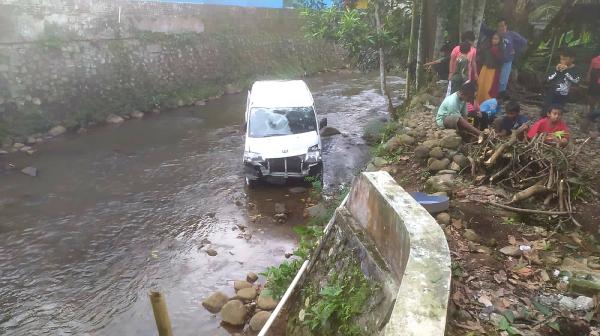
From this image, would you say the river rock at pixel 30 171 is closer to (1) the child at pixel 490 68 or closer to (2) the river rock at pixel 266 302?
(2) the river rock at pixel 266 302

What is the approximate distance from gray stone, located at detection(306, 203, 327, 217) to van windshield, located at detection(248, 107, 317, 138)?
1778 millimetres

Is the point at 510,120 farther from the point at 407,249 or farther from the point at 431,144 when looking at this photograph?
the point at 407,249

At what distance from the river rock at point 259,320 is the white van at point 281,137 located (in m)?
3.67

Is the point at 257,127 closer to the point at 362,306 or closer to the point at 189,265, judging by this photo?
the point at 189,265

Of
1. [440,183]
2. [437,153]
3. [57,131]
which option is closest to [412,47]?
[437,153]

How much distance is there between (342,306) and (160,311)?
1577mm

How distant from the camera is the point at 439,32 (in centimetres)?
1039

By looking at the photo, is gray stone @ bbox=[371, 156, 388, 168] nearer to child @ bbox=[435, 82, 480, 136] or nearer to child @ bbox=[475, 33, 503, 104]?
child @ bbox=[435, 82, 480, 136]

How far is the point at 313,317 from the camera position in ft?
13.4

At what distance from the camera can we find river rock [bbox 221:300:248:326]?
17.7ft

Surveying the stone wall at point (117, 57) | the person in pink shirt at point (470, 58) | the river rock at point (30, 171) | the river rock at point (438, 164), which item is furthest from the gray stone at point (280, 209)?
the stone wall at point (117, 57)

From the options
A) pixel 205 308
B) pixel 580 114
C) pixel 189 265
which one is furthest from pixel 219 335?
pixel 580 114

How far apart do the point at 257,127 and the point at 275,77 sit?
1313 cm

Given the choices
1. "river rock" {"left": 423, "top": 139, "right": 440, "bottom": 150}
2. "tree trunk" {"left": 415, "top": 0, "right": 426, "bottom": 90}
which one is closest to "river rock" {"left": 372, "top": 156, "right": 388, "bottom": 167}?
"river rock" {"left": 423, "top": 139, "right": 440, "bottom": 150}
